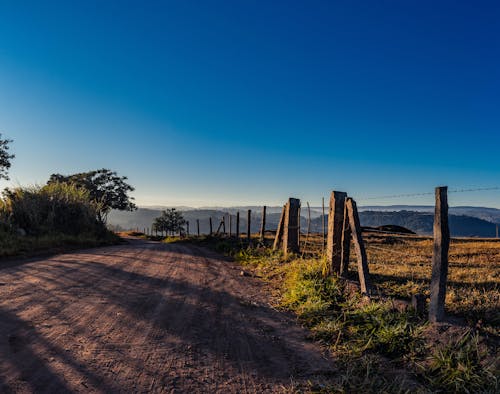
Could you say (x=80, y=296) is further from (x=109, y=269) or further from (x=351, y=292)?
(x=351, y=292)

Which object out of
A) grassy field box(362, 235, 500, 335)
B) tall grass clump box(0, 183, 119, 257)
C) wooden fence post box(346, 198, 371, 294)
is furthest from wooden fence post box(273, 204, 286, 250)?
tall grass clump box(0, 183, 119, 257)

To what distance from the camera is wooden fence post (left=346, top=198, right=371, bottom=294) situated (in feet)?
18.9

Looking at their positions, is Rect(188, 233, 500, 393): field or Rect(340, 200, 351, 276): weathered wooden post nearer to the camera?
Rect(188, 233, 500, 393): field

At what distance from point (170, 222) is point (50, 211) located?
5428 cm

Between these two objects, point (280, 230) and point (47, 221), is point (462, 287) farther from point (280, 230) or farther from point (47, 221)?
point (47, 221)

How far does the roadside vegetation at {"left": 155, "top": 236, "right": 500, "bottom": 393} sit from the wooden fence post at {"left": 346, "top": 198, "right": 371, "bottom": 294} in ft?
0.91

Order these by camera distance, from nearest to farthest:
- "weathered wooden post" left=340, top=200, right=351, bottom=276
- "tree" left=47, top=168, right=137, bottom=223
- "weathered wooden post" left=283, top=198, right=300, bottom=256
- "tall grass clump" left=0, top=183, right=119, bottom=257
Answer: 1. "weathered wooden post" left=340, top=200, right=351, bottom=276
2. "weathered wooden post" left=283, top=198, right=300, bottom=256
3. "tall grass clump" left=0, top=183, right=119, bottom=257
4. "tree" left=47, top=168, right=137, bottom=223

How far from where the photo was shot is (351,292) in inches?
234

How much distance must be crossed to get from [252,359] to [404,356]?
1.88m

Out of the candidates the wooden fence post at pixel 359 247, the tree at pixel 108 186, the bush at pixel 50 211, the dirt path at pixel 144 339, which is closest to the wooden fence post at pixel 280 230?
the wooden fence post at pixel 359 247

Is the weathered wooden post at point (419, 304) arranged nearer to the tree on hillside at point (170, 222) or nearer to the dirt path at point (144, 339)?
the dirt path at point (144, 339)

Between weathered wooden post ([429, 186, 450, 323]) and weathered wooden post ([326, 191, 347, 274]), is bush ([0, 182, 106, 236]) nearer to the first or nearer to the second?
weathered wooden post ([326, 191, 347, 274])

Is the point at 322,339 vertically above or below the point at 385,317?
below

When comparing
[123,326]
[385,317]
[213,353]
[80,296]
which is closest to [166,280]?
[80,296]
